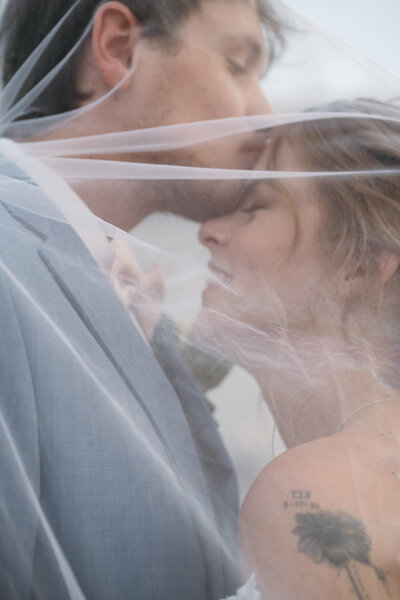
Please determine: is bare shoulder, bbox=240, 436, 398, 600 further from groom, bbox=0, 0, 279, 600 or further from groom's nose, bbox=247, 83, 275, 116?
groom's nose, bbox=247, 83, 275, 116

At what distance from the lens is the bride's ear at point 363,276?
39.0 inches

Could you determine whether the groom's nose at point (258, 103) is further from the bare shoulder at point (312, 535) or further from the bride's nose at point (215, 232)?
the bare shoulder at point (312, 535)

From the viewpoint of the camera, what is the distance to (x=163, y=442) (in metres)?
0.86

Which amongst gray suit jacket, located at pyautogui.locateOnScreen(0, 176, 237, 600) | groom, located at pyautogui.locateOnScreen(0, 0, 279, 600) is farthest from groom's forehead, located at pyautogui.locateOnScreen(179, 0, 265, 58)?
gray suit jacket, located at pyautogui.locateOnScreen(0, 176, 237, 600)

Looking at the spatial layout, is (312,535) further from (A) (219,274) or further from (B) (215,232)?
(B) (215,232)

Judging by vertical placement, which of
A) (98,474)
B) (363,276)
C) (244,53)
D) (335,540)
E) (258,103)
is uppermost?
(244,53)

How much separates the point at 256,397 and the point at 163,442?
0.17m

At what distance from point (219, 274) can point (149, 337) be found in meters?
0.18

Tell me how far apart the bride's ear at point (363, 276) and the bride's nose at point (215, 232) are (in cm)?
24

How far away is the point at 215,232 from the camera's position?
1.10 m

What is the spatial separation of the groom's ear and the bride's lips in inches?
23.4

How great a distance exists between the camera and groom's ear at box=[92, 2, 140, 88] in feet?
4.22

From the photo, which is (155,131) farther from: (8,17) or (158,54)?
(8,17)

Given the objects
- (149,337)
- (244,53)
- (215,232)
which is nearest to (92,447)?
(149,337)
